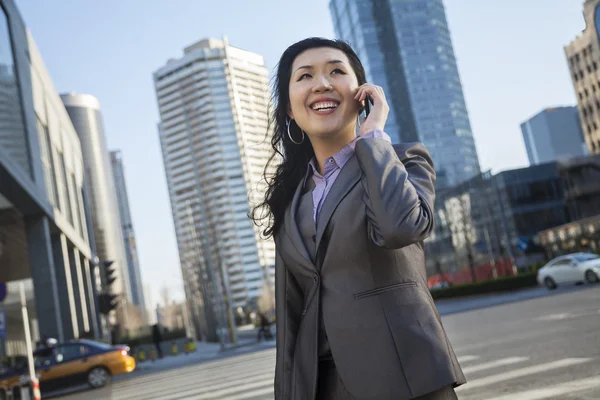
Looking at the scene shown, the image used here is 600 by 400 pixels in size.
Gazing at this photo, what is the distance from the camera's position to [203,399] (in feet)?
33.1

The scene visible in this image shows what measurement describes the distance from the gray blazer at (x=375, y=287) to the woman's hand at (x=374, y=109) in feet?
0.33

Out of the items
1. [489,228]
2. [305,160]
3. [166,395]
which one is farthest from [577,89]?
[305,160]

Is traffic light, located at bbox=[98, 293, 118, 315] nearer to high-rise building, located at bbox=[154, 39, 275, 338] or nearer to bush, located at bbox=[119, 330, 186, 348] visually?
bush, located at bbox=[119, 330, 186, 348]

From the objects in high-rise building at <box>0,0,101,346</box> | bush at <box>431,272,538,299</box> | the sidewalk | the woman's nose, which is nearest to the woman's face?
the woman's nose

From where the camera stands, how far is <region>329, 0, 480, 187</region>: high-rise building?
123 m

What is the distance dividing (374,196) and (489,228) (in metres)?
65.8

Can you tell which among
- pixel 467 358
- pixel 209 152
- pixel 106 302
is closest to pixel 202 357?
pixel 106 302

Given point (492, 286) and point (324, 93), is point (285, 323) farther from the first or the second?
point (492, 286)

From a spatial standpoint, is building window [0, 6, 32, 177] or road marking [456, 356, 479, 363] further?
building window [0, 6, 32, 177]

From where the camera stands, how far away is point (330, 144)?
2.22m

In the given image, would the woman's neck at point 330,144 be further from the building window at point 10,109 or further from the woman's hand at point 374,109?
the building window at point 10,109

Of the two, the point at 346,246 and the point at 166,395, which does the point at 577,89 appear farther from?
the point at 346,246

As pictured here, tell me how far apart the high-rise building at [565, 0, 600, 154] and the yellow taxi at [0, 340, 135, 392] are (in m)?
83.0

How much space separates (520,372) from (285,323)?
20.4ft
